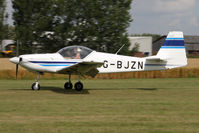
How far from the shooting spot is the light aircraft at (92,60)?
12.1m

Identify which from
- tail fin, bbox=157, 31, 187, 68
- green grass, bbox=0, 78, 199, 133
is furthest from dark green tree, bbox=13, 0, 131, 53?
green grass, bbox=0, 78, 199, 133

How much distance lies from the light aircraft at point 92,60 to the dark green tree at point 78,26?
1619 centimetres

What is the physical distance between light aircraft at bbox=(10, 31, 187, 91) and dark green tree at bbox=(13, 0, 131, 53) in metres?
16.2

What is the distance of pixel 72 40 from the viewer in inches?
1159

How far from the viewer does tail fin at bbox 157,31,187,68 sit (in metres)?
13.4

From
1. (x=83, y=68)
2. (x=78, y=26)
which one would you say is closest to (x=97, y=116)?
(x=83, y=68)

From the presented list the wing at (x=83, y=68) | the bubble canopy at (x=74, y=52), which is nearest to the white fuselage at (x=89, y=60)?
the bubble canopy at (x=74, y=52)

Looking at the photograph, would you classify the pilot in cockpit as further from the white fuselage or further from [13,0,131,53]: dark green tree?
→ [13,0,131,53]: dark green tree

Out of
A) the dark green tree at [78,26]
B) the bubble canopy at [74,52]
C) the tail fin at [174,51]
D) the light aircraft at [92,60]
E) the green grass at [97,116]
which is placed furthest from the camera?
the dark green tree at [78,26]

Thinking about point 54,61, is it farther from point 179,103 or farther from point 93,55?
point 179,103

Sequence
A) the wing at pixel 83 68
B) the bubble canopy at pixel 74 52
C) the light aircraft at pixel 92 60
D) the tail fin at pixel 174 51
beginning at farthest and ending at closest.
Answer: the tail fin at pixel 174 51 → the bubble canopy at pixel 74 52 → the light aircraft at pixel 92 60 → the wing at pixel 83 68

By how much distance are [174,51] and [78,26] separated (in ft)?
57.2

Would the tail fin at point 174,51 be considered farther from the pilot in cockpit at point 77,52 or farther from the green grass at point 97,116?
the green grass at point 97,116

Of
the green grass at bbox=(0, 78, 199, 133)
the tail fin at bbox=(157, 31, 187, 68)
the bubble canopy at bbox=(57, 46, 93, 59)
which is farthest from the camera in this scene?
the tail fin at bbox=(157, 31, 187, 68)
